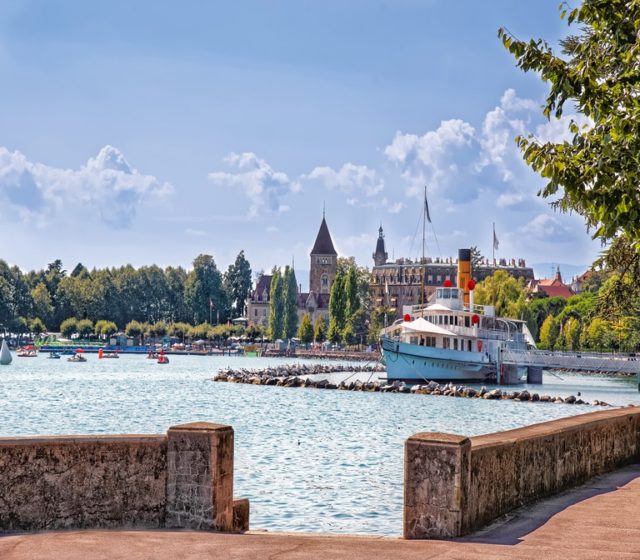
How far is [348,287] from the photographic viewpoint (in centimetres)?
15900

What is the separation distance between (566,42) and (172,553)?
53.0ft

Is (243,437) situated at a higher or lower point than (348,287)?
lower

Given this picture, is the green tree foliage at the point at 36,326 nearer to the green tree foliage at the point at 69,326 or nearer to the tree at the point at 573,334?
the green tree foliage at the point at 69,326

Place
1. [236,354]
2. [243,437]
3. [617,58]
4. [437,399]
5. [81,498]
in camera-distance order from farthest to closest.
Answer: [236,354] < [437,399] < [243,437] < [617,58] < [81,498]

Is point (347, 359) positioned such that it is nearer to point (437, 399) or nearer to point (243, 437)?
point (437, 399)

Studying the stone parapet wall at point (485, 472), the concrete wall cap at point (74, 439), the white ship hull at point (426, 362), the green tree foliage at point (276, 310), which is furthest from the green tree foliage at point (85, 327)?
the concrete wall cap at point (74, 439)

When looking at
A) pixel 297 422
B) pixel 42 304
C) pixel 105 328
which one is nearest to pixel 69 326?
pixel 42 304

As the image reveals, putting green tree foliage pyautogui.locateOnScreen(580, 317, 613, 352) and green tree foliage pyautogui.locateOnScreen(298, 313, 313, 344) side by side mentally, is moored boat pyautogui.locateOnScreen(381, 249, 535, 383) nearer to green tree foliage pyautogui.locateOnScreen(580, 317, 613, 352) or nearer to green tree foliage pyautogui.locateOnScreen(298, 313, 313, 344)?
green tree foliage pyautogui.locateOnScreen(580, 317, 613, 352)

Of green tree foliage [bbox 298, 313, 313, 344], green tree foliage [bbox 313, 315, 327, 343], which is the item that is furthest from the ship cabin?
green tree foliage [bbox 298, 313, 313, 344]

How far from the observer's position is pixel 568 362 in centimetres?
8550

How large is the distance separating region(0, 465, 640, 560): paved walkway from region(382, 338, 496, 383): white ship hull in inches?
2863

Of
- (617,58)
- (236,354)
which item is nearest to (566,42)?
(617,58)

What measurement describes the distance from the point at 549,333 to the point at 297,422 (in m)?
101

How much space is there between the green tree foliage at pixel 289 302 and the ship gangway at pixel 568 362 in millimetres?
97723
